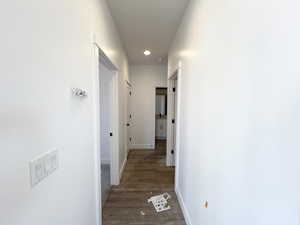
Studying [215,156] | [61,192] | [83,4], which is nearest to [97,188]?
[61,192]

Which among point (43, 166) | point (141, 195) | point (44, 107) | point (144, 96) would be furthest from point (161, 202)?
point (144, 96)

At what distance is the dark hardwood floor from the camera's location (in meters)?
2.07

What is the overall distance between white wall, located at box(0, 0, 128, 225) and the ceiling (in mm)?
898

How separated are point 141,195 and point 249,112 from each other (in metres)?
2.34

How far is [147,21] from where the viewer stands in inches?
95.4

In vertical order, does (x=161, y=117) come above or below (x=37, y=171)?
below

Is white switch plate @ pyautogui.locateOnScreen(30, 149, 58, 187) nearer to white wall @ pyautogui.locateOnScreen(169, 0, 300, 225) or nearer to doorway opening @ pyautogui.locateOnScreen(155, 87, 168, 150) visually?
white wall @ pyautogui.locateOnScreen(169, 0, 300, 225)

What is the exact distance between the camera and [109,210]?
2232mm

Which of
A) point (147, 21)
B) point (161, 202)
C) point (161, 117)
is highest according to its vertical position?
point (147, 21)

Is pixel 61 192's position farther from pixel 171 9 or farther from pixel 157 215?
pixel 171 9

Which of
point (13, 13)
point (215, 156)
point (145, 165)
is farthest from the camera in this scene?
point (145, 165)

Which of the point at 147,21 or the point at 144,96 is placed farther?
the point at 144,96

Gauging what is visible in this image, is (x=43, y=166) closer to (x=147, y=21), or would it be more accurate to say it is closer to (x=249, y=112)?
(x=249, y=112)

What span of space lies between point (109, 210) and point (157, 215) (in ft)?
2.19
